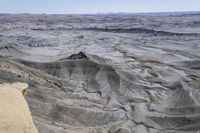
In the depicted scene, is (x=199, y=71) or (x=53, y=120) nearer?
(x=53, y=120)

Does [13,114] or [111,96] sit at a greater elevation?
[13,114]

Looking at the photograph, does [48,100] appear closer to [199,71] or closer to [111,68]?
[111,68]

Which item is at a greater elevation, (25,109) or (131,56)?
(25,109)

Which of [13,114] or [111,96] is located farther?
[111,96]

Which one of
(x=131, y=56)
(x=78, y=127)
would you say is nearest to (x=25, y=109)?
(x=78, y=127)

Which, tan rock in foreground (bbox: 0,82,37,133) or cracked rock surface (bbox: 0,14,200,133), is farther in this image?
cracked rock surface (bbox: 0,14,200,133)

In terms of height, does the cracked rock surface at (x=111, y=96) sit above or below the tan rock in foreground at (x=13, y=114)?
below

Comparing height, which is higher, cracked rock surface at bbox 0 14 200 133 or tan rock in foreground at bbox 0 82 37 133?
tan rock in foreground at bbox 0 82 37 133

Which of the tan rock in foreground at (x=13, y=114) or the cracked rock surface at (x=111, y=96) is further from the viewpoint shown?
the cracked rock surface at (x=111, y=96)
